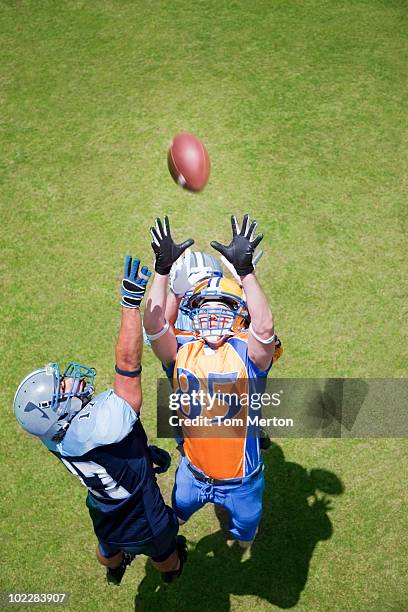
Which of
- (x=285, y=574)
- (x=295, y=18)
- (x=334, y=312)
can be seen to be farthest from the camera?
(x=295, y=18)

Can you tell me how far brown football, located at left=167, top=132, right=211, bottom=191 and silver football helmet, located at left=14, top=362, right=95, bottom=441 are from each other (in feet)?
9.21

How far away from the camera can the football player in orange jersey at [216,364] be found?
5051 millimetres

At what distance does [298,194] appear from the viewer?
29.7 ft

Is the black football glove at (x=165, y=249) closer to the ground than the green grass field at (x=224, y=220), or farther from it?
farther from it

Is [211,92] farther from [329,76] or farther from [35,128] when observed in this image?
[35,128]

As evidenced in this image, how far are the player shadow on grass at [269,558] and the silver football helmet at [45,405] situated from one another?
2.50 metres

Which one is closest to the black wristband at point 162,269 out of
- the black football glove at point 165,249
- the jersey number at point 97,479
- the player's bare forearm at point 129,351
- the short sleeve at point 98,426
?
the black football glove at point 165,249

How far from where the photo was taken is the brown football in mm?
6629

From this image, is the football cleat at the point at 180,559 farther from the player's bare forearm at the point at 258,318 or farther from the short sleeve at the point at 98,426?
the player's bare forearm at the point at 258,318

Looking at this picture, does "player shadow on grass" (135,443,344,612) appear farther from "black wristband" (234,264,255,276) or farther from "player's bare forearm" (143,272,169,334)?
"black wristband" (234,264,255,276)

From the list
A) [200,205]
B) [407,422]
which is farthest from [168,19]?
[407,422]

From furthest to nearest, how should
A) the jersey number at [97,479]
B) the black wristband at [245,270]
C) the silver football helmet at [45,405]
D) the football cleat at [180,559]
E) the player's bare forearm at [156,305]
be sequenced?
the football cleat at [180,559] < the player's bare forearm at [156,305] < the black wristband at [245,270] < the jersey number at [97,479] < the silver football helmet at [45,405]

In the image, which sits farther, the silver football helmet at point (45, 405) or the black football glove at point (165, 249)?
the black football glove at point (165, 249)

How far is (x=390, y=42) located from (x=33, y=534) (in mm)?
9850
